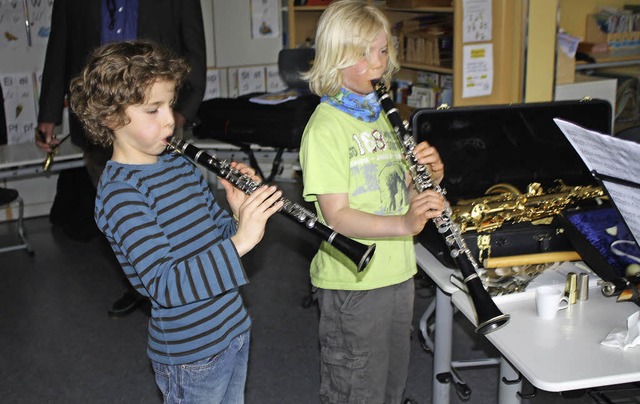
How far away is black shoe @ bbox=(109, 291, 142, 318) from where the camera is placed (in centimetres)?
337

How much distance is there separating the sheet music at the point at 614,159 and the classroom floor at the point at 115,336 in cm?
115

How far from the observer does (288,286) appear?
3650 millimetres

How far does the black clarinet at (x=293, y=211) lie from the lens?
162cm

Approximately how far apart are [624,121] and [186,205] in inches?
150

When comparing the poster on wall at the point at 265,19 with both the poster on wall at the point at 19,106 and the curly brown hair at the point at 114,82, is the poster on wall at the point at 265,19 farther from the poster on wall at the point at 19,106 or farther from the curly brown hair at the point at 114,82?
the curly brown hair at the point at 114,82

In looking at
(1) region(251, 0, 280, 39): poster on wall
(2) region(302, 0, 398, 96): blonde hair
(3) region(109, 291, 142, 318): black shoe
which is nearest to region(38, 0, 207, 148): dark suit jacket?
(3) region(109, 291, 142, 318): black shoe

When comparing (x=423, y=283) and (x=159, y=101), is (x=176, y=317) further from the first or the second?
(x=423, y=283)

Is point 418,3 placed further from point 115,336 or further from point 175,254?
point 175,254

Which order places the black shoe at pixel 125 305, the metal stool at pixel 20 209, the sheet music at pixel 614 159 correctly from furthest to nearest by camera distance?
the metal stool at pixel 20 209
the black shoe at pixel 125 305
the sheet music at pixel 614 159

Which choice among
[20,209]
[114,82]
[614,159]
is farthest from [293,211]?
[20,209]

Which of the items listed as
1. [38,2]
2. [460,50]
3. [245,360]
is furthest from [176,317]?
[38,2]

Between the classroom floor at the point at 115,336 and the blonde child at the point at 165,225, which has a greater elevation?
the blonde child at the point at 165,225

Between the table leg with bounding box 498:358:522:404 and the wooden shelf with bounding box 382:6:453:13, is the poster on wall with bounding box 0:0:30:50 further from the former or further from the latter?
the table leg with bounding box 498:358:522:404

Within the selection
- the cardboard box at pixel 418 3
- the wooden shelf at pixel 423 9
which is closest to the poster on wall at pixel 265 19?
the wooden shelf at pixel 423 9
